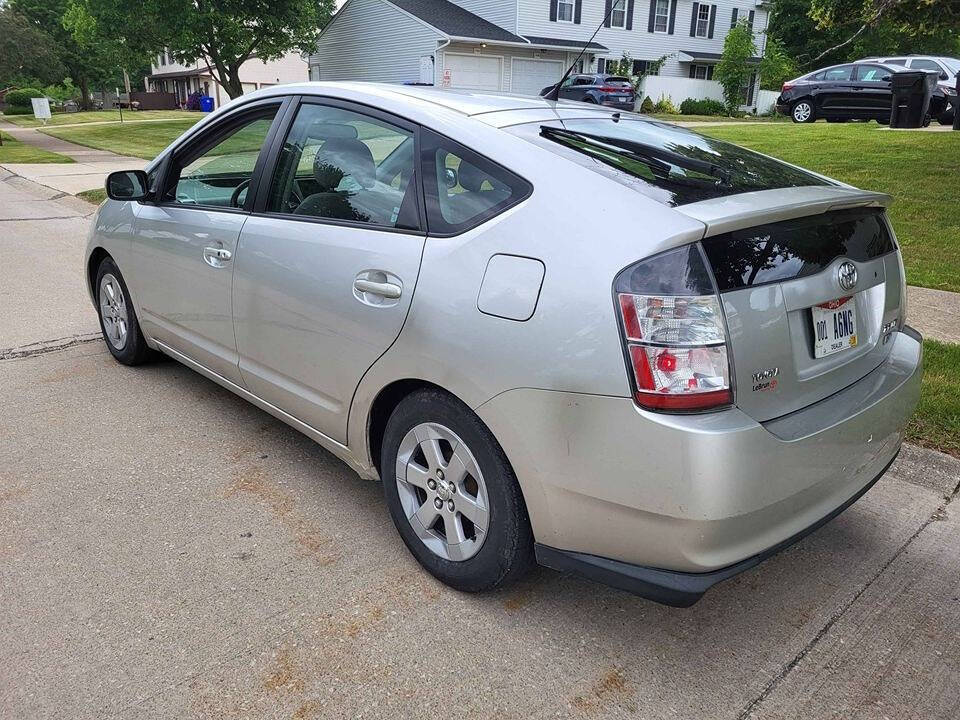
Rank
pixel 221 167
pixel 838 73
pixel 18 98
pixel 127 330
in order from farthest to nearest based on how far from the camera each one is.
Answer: pixel 18 98
pixel 838 73
pixel 127 330
pixel 221 167

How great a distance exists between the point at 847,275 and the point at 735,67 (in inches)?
1533

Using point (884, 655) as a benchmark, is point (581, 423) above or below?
above

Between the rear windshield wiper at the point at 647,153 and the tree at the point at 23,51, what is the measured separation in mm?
54763

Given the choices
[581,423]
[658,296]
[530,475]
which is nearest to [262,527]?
[530,475]

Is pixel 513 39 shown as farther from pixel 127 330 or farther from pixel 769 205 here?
pixel 769 205

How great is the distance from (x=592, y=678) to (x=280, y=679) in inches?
36.5

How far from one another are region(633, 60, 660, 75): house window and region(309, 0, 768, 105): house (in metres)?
0.06

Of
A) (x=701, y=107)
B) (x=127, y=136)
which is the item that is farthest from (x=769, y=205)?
(x=701, y=107)

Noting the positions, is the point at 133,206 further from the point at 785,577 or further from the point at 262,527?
the point at 785,577

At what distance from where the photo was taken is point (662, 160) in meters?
2.77

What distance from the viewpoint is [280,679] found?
2.34 meters

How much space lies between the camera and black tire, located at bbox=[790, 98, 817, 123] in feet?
77.1

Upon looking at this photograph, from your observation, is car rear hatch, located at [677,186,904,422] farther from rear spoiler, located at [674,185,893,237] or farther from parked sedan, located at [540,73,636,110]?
parked sedan, located at [540,73,636,110]

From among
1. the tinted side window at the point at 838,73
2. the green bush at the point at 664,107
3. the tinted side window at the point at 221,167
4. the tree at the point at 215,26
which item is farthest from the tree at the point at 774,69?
the tinted side window at the point at 221,167
